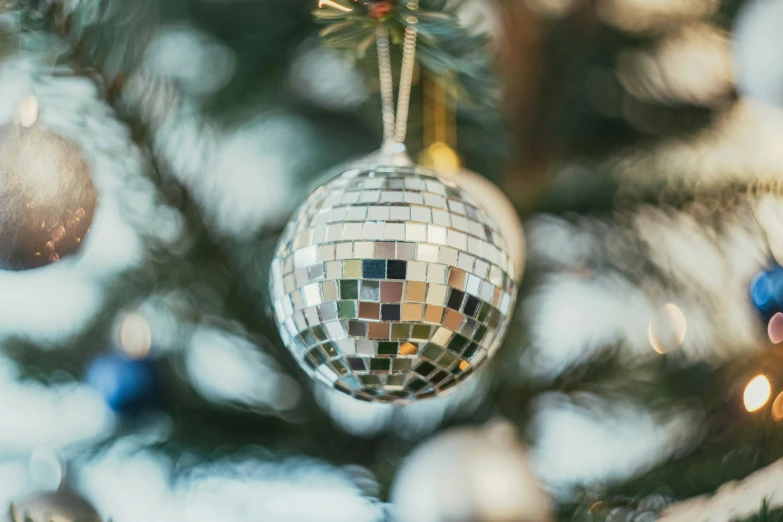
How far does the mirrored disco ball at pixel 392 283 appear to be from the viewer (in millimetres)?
399

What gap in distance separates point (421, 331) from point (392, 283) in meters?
0.03

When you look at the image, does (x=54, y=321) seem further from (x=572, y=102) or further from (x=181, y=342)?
(x=572, y=102)

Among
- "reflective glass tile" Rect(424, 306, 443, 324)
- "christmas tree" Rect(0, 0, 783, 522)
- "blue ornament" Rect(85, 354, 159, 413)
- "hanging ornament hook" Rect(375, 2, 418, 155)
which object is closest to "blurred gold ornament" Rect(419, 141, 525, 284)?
"christmas tree" Rect(0, 0, 783, 522)

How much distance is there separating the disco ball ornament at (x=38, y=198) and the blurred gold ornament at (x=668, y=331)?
1.78ft

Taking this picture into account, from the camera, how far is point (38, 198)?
48 cm

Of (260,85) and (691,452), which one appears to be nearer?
(691,452)

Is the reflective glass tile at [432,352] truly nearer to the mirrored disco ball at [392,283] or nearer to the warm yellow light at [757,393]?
the mirrored disco ball at [392,283]

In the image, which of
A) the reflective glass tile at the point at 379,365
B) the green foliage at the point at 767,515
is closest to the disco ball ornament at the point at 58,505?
the reflective glass tile at the point at 379,365

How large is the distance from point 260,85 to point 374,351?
53cm

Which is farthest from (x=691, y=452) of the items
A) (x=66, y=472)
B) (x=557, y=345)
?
(x=66, y=472)

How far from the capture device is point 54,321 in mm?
837

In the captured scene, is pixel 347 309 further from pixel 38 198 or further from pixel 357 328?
pixel 38 198

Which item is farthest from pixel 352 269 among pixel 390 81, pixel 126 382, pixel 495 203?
pixel 126 382

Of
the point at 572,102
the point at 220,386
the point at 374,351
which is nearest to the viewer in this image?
the point at 374,351
